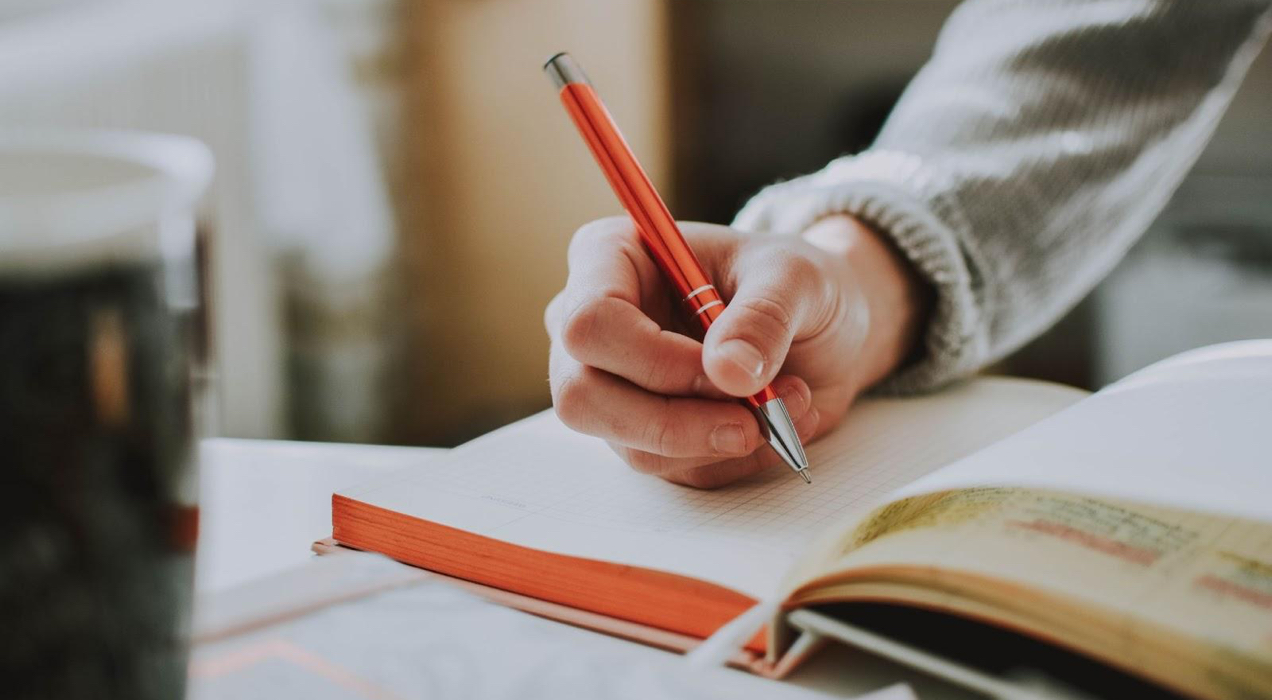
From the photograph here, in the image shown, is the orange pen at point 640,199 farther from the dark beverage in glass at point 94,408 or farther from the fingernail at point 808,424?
the dark beverage in glass at point 94,408

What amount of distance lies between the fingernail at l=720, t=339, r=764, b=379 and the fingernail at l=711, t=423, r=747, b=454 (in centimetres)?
Answer: 3

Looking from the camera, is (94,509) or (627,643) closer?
(94,509)

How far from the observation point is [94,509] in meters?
0.16

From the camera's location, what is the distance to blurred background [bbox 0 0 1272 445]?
127 centimetres

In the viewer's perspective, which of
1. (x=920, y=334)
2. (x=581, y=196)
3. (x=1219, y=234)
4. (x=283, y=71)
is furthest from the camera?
(x=581, y=196)

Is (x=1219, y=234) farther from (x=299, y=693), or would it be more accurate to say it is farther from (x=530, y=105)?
(x=299, y=693)

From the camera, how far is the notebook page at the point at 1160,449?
1.09 feet

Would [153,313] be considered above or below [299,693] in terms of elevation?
above

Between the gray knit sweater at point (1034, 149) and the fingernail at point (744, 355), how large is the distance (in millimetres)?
239

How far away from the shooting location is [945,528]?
0.30 metres

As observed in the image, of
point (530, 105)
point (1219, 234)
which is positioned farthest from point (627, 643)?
point (1219, 234)

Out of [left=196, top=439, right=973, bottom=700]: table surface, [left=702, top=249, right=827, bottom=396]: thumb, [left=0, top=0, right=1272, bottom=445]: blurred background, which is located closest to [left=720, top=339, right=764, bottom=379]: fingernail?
[left=702, top=249, right=827, bottom=396]: thumb

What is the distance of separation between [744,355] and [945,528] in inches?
4.2

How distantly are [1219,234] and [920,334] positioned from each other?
1.21 m
